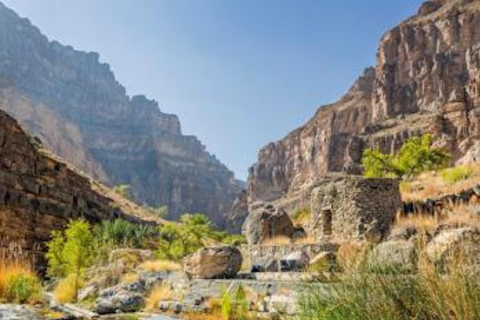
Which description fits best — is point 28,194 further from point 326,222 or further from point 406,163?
point 406,163

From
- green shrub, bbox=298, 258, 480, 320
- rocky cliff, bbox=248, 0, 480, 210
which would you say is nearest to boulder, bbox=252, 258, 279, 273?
green shrub, bbox=298, 258, 480, 320

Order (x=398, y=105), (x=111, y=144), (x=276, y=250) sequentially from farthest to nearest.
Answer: (x=111, y=144), (x=398, y=105), (x=276, y=250)

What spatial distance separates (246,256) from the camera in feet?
53.6

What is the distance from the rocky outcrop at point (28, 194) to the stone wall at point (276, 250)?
8477 millimetres

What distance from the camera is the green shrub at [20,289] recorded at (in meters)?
8.88

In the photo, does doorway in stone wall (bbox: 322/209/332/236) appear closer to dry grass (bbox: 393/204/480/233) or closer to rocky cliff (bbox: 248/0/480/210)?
dry grass (bbox: 393/204/480/233)

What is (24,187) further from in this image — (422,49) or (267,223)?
(422,49)

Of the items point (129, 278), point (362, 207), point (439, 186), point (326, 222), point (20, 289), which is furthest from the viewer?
point (439, 186)

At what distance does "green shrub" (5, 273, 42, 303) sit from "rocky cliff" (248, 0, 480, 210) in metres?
67.8

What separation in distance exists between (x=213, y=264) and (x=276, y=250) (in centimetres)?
566

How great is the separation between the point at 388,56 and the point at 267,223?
104 metres

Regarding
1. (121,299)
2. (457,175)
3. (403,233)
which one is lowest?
(121,299)

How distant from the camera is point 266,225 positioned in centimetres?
2039

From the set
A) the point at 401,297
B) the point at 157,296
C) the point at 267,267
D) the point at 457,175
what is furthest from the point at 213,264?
the point at 457,175
